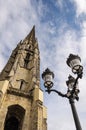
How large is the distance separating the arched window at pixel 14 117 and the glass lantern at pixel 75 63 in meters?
12.7

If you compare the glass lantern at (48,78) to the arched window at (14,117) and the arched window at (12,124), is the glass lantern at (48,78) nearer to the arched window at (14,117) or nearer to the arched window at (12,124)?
the arched window at (14,117)

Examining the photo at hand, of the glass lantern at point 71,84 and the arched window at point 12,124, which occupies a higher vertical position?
the arched window at point 12,124

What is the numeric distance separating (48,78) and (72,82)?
2.84ft

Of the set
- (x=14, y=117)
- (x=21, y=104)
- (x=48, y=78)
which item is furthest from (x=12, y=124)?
(x=48, y=78)

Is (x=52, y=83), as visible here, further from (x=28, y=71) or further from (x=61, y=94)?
(x=28, y=71)

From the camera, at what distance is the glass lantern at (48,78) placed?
23.4ft

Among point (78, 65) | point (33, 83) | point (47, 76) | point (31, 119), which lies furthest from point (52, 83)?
point (33, 83)

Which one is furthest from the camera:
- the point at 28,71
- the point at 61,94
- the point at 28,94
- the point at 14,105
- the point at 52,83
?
the point at 28,71

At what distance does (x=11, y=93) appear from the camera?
63.4 feet

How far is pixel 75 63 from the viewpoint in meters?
6.32

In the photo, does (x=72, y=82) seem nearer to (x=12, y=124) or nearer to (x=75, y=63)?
(x=75, y=63)

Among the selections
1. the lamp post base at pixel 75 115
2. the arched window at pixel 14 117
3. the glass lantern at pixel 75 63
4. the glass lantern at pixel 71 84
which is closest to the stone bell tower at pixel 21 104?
the arched window at pixel 14 117

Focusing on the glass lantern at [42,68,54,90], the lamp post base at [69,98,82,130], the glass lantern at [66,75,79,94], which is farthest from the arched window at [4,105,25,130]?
the lamp post base at [69,98,82,130]

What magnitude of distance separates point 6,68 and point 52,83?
68.7ft
